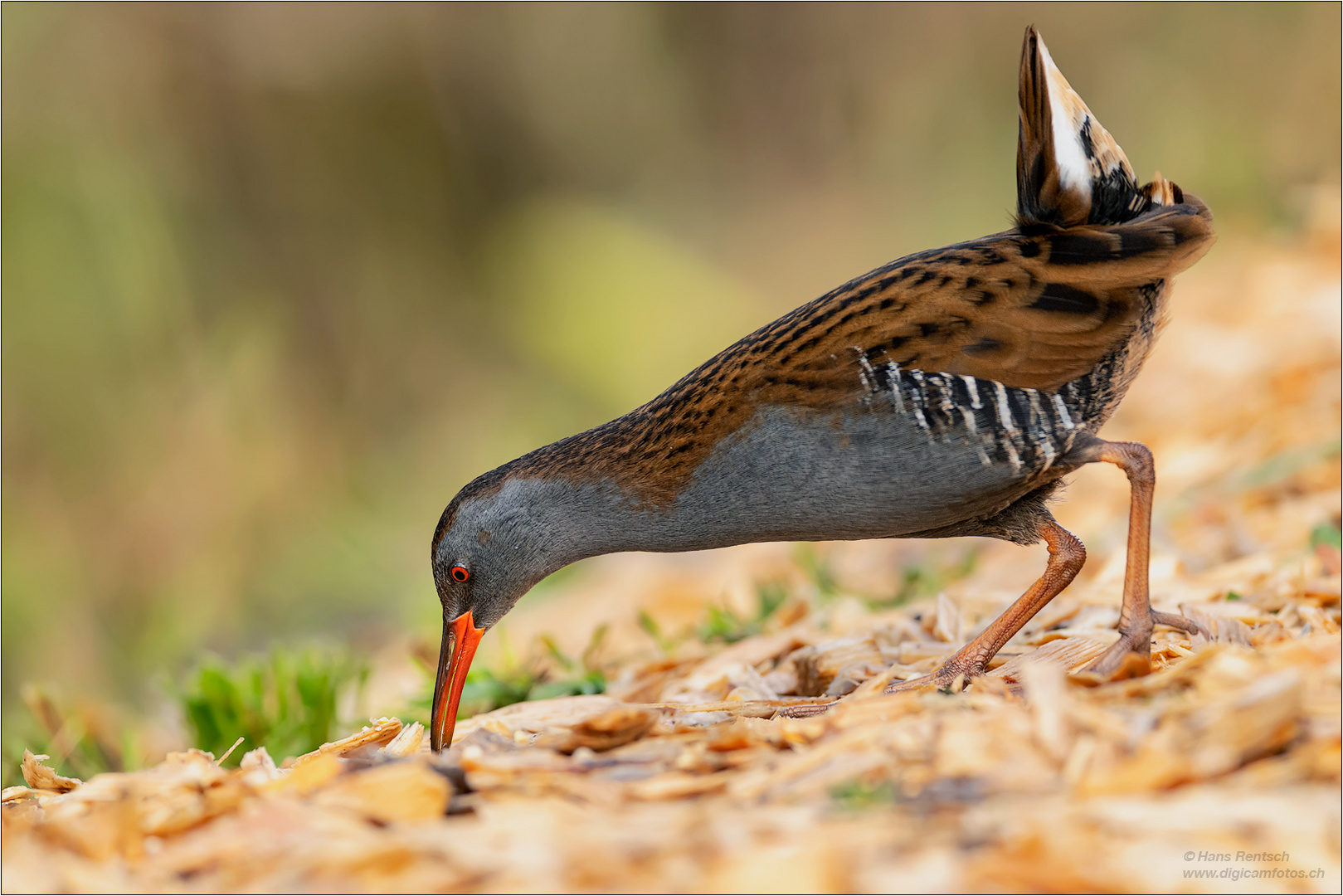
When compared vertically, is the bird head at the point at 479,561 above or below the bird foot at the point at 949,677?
above

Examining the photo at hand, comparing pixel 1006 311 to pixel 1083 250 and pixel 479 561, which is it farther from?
pixel 479 561

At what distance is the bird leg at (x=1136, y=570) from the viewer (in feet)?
9.04

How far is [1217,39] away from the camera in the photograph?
9.64 metres

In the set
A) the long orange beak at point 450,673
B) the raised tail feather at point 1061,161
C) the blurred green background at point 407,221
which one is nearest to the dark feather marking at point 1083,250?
the raised tail feather at point 1061,161

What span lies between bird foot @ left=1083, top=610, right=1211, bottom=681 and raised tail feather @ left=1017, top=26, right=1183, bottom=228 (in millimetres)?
1076

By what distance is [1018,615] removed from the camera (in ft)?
10.4

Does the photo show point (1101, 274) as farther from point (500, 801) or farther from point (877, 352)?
point (500, 801)

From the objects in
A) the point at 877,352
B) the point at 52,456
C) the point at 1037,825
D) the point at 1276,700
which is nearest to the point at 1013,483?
the point at 877,352

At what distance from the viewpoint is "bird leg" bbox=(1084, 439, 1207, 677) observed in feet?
9.04

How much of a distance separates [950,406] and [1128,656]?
698mm

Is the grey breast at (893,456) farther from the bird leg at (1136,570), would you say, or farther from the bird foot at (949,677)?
the bird foot at (949,677)

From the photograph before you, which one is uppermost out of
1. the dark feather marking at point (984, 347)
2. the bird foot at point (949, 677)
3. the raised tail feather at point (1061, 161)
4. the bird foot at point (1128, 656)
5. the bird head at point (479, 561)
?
the raised tail feather at point (1061, 161)

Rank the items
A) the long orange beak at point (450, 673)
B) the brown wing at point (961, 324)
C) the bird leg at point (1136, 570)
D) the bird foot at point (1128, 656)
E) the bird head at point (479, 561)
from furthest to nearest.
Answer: the bird head at point (479, 561) < the long orange beak at point (450, 673) < the brown wing at point (961, 324) < the bird leg at point (1136, 570) < the bird foot at point (1128, 656)

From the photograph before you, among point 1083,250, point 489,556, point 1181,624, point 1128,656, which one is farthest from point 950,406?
point 489,556
